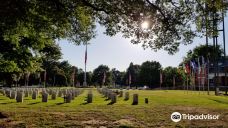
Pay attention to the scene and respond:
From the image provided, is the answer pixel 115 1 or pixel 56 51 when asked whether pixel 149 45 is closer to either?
pixel 115 1

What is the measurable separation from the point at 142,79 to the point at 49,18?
473 feet

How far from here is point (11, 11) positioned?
54.0 feet

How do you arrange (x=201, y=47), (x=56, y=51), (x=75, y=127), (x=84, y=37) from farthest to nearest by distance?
(x=201, y=47)
(x=56, y=51)
(x=84, y=37)
(x=75, y=127)

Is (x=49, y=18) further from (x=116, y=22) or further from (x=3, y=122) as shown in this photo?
(x=3, y=122)

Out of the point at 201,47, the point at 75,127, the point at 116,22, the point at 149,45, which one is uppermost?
the point at 201,47

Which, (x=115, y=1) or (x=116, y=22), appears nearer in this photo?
(x=115, y=1)

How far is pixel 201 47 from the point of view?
13725cm

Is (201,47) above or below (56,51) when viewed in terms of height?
above

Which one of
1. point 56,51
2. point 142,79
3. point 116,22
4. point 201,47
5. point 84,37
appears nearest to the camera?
point 116,22

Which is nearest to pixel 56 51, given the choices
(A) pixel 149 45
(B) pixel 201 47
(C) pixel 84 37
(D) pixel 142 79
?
(C) pixel 84 37

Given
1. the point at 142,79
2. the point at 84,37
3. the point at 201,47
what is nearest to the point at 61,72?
Result: the point at 142,79

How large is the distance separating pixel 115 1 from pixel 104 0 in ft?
2.28

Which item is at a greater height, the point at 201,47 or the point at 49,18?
the point at 201,47

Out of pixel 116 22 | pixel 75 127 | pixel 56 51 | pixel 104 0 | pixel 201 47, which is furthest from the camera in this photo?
pixel 201 47
